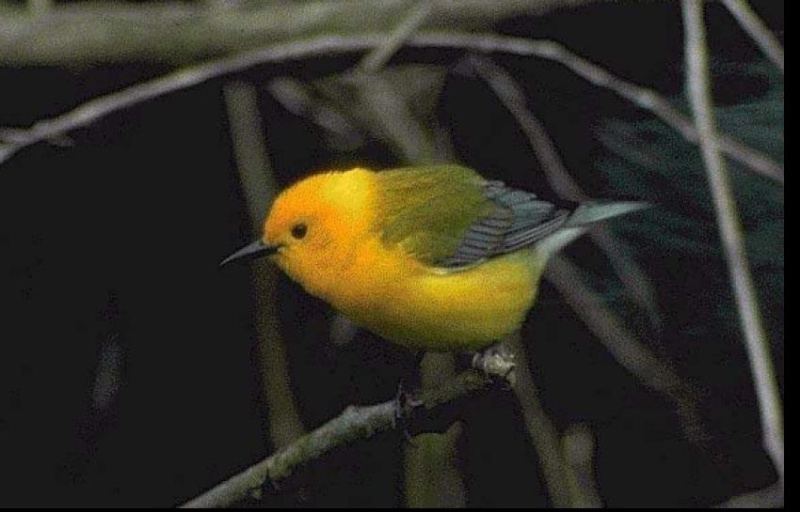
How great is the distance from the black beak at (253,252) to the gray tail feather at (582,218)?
30 centimetres

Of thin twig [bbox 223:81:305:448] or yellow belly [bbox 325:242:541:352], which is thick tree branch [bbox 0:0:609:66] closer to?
thin twig [bbox 223:81:305:448]

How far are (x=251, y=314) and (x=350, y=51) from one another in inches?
15.5

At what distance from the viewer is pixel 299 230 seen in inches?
52.6

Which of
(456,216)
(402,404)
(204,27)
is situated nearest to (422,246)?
(456,216)

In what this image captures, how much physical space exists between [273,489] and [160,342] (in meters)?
0.80

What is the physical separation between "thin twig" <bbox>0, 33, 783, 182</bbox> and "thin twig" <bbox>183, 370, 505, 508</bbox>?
35 centimetres

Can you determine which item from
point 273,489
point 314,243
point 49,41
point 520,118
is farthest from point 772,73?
point 49,41

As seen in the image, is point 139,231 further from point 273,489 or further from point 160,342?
point 273,489

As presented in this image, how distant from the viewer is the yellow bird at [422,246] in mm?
1319

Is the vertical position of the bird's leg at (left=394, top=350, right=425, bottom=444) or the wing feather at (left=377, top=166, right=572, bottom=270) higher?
the wing feather at (left=377, top=166, right=572, bottom=270)

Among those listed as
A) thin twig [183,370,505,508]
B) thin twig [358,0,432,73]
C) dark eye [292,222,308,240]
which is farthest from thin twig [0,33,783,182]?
thin twig [183,370,505,508]

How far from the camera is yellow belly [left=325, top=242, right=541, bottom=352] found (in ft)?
4.30

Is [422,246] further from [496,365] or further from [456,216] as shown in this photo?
[496,365]

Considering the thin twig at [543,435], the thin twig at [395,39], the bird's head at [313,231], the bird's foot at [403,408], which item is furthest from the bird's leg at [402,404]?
the thin twig at [395,39]
